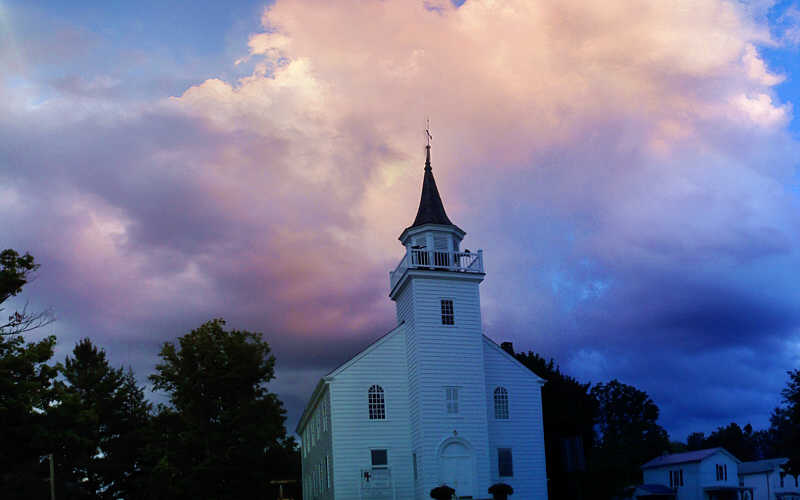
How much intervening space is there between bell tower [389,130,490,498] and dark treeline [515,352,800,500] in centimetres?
470

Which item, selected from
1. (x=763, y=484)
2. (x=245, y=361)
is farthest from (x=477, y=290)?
(x=763, y=484)

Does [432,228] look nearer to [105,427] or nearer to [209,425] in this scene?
[209,425]

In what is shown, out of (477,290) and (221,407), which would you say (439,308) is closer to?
(477,290)

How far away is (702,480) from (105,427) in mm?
45516

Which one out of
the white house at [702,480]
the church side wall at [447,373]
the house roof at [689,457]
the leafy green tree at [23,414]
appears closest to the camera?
the leafy green tree at [23,414]

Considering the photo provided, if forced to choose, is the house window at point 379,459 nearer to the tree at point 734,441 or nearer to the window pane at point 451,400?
the window pane at point 451,400

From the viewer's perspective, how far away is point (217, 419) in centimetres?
4072

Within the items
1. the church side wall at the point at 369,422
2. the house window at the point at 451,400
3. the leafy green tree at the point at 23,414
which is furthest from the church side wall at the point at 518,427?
the leafy green tree at the point at 23,414

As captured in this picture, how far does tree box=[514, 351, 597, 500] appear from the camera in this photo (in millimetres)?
50625

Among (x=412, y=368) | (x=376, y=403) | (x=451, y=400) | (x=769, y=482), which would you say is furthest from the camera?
(x=769, y=482)

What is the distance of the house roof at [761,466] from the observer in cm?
6125

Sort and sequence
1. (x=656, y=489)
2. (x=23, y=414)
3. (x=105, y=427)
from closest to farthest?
(x=23, y=414), (x=105, y=427), (x=656, y=489)

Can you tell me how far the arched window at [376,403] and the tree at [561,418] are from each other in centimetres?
1841

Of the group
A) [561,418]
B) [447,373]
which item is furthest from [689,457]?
[447,373]
